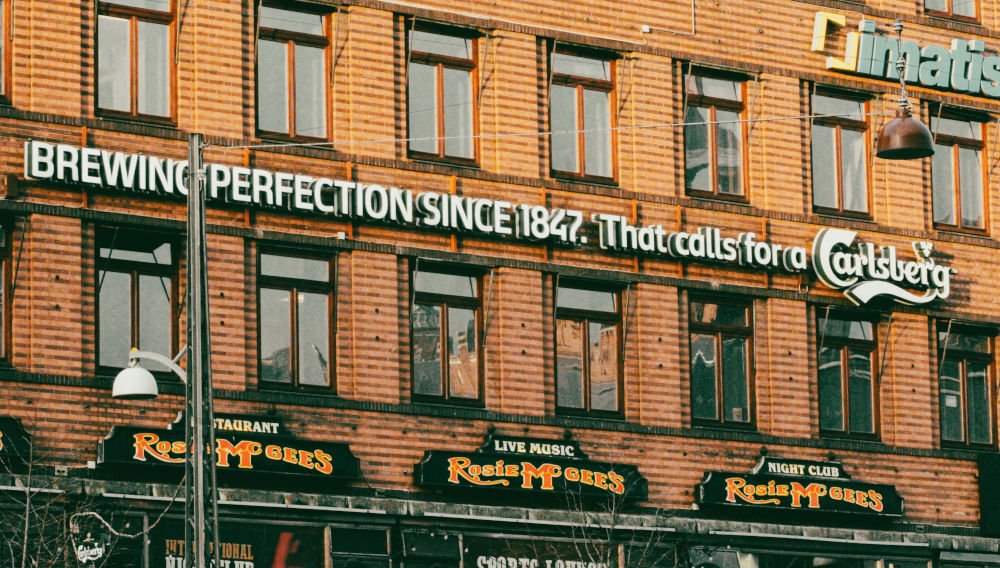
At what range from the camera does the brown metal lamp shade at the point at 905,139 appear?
3070 cm

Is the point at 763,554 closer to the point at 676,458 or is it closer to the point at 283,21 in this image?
the point at 676,458

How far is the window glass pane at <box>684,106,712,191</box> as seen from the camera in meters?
35.2

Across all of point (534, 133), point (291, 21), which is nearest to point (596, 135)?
point (534, 133)

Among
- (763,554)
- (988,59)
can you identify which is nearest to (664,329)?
(763,554)

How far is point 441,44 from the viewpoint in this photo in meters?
33.2

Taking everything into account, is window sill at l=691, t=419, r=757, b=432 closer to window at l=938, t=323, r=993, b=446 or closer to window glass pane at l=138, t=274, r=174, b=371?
window at l=938, t=323, r=993, b=446

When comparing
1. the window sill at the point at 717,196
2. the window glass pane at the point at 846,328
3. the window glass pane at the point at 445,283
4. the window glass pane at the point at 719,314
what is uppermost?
the window sill at the point at 717,196

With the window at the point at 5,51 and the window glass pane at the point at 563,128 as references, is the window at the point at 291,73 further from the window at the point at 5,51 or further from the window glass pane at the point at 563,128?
the window glass pane at the point at 563,128

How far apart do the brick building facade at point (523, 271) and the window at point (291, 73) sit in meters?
0.04

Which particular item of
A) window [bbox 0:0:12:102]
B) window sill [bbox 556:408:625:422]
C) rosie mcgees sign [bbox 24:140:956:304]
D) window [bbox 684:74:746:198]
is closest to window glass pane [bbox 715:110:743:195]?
window [bbox 684:74:746:198]

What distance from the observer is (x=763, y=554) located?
34219 mm

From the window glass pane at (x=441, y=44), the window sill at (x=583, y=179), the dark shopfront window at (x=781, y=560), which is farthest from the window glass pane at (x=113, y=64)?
the dark shopfront window at (x=781, y=560)

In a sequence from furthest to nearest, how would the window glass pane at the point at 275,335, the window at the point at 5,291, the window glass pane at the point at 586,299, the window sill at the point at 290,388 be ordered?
the window glass pane at the point at 586,299, the window glass pane at the point at 275,335, the window sill at the point at 290,388, the window at the point at 5,291

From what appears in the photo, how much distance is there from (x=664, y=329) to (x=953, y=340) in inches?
246
